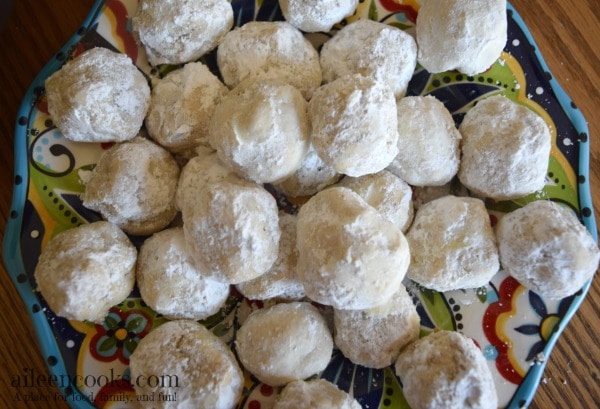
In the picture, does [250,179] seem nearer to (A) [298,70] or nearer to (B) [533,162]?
(A) [298,70]

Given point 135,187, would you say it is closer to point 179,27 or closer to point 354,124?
point 179,27

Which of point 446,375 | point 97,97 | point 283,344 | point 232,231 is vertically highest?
point 97,97

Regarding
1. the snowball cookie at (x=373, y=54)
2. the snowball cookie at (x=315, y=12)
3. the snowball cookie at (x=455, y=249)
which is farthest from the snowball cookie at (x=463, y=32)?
the snowball cookie at (x=455, y=249)

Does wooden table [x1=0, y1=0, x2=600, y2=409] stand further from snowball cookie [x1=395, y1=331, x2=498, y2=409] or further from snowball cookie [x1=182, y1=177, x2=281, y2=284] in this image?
snowball cookie [x1=182, y1=177, x2=281, y2=284]

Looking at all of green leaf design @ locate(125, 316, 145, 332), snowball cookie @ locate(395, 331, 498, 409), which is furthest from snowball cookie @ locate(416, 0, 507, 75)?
green leaf design @ locate(125, 316, 145, 332)

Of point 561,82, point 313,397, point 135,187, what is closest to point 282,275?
point 313,397

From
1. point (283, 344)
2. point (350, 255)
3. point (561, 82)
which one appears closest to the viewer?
point (350, 255)
